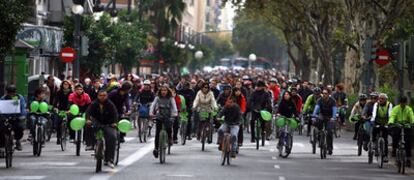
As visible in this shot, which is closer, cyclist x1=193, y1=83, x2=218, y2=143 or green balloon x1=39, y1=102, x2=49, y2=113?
green balloon x1=39, y1=102, x2=49, y2=113

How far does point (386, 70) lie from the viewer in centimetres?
6494

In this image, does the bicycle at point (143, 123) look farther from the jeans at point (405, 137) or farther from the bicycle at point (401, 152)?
the bicycle at point (401, 152)

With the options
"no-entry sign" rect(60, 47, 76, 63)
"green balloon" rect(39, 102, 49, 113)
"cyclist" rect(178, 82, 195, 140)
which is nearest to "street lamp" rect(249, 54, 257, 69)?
"no-entry sign" rect(60, 47, 76, 63)

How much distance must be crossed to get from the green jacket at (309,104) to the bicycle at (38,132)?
6743 millimetres

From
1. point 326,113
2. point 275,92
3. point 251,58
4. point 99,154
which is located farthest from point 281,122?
point 251,58

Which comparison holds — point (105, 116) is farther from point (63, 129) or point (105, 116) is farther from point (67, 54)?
point (67, 54)

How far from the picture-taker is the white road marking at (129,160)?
21.6 meters

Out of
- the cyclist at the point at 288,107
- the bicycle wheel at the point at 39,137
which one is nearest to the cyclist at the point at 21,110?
the bicycle wheel at the point at 39,137

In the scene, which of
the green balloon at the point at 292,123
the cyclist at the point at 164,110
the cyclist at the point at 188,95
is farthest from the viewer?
the cyclist at the point at 188,95

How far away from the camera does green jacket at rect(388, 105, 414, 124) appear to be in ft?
82.8

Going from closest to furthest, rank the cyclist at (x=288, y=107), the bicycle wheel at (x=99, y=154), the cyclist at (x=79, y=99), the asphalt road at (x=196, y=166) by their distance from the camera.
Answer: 1. the asphalt road at (x=196, y=166)
2. the bicycle wheel at (x=99, y=154)
3. the cyclist at (x=79, y=99)
4. the cyclist at (x=288, y=107)

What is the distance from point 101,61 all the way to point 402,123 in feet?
106

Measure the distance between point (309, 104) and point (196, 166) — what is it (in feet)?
22.2

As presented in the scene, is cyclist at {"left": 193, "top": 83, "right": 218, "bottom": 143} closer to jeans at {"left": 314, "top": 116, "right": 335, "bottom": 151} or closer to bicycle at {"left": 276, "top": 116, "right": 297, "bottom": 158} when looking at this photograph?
bicycle at {"left": 276, "top": 116, "right": 297, "bottom": 158}
